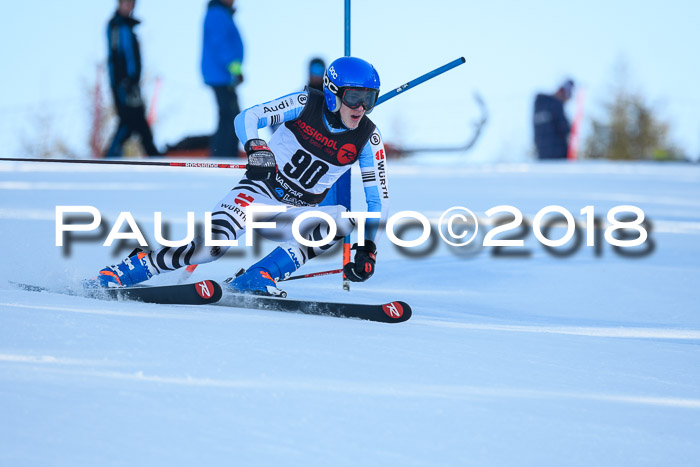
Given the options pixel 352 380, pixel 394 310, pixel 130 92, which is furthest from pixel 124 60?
pixel 352 380

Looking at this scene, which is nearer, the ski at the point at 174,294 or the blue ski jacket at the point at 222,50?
the ski at the point at 174,294

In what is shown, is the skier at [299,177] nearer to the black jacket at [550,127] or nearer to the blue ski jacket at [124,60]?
the blue ski jacket at [124,60]

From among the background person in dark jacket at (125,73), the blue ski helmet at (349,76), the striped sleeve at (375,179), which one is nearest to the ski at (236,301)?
the striped sleeve at (375,179)

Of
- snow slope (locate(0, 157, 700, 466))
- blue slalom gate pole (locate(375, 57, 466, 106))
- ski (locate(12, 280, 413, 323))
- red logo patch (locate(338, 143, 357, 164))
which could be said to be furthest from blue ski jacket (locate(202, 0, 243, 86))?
ski (locate(12, 280, 413, 323))

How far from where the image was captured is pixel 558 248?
7680 mm

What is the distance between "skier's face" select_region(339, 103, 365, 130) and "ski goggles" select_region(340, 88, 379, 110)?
0.03 meters

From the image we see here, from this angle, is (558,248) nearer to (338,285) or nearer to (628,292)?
(628,292)

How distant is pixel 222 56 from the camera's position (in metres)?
9.25

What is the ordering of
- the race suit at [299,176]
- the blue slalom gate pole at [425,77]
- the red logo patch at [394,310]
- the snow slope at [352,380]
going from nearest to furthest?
the snow slope at [352,380]
the red logo patch at [394,310]
the race suit at [299,176]
the blue slalom gate pole at [425,77]

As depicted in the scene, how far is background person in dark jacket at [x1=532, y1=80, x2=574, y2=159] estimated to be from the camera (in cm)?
1316

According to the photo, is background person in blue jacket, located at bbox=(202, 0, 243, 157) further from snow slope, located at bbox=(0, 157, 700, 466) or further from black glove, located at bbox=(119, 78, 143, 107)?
snow slope, located at bbox=(0, 157, 700, 466)

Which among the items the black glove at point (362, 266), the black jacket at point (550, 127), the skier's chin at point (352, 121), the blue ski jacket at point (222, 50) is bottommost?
the black glove at point (362, 266)

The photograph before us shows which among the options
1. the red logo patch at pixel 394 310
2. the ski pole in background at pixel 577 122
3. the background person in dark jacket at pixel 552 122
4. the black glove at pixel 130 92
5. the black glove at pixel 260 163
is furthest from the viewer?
the ski pole in background at pixel 577 122

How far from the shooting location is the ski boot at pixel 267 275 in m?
4.81
